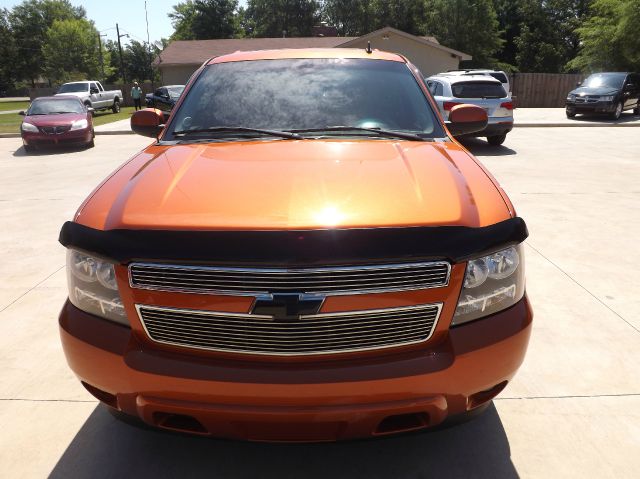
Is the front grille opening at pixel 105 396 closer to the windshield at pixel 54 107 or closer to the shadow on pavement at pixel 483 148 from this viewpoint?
the shadow on pavement at pixel 483 148

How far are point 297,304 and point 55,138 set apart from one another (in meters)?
14.0

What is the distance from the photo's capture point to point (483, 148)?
12.7 m

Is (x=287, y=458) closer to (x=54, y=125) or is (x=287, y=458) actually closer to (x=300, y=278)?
(x=300, y=278)

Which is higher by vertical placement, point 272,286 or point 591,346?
point 272,286

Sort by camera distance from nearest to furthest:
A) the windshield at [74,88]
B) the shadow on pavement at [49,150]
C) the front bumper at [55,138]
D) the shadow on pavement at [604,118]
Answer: the front bumper at [55,138], the shadow on pavement at [49,150], the shadow on pavement at [604,118], the windshield at [74,88]

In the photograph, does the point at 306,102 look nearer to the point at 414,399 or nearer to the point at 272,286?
the point at 272,286

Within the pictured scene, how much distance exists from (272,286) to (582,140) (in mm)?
14911

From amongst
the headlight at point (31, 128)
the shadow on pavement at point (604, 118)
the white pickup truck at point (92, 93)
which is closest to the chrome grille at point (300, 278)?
the headlight at point (31, 128)

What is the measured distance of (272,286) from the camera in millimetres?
1768

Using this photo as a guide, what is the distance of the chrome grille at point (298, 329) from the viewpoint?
1815 millimetres

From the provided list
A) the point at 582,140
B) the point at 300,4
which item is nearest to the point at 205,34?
the point at 300,4

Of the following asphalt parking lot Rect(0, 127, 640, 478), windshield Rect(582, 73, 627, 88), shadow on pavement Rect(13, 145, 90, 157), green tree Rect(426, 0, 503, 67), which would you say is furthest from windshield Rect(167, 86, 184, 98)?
green tree Rect(426, 0, 503, 67)

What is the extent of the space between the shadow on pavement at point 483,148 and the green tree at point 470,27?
3654 centimetres

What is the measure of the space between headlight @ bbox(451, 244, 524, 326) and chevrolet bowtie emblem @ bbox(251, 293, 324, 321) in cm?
54
